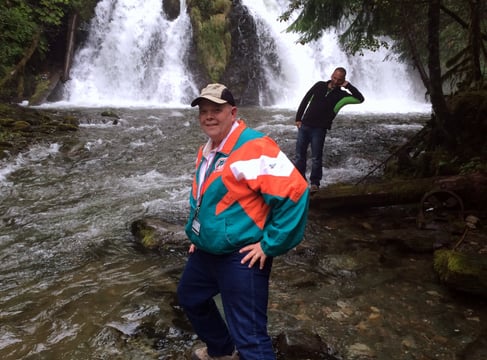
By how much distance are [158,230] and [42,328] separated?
223 cm

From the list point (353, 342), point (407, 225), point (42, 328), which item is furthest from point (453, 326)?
point (42, 328)

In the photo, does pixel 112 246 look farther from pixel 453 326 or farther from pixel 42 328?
pixel 453 326

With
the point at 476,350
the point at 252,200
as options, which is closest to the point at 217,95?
the point at 252,200

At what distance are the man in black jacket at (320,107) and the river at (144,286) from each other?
1.28 m

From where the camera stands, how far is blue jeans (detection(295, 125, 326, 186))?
7.05m

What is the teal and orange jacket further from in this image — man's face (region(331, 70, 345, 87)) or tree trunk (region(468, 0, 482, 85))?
tree trunk (region(468, 0, 482, 85))

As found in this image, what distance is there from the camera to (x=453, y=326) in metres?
3.53

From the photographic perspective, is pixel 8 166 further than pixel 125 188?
Result: Yes

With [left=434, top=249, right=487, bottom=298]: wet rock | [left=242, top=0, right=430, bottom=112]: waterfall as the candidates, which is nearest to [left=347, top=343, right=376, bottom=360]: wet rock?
[left=434, top=249, right=487, bottom=298]: wet rock

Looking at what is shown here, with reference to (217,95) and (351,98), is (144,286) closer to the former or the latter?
(217,95)

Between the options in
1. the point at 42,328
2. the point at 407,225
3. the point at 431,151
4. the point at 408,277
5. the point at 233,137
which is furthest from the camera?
the point at 431,151

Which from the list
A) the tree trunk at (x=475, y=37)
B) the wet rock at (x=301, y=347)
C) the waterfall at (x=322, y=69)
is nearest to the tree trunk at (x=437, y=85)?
the tree trunk at (x=475, y=37)

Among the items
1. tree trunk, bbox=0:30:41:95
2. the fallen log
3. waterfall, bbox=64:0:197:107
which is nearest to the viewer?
the fallen log

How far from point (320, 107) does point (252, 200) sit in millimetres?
4935
